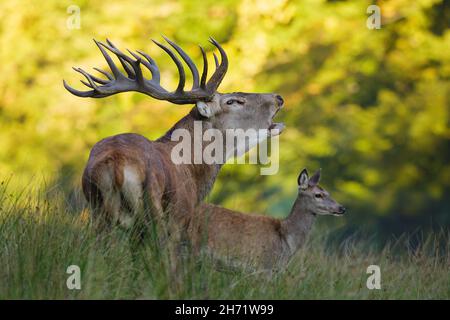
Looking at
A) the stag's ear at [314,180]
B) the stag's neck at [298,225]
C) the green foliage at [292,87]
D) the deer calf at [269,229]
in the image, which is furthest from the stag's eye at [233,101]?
the green foliage at [292,87]

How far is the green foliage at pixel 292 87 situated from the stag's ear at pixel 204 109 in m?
8.10

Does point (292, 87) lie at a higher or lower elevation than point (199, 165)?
higher

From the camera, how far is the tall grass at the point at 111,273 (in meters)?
5.71

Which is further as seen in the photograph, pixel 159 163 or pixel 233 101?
pixel 233 101

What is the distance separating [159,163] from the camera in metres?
6.65

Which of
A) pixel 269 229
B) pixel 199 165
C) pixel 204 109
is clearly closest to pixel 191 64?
pixel 204 109

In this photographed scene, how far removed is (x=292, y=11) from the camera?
17438 millimetres

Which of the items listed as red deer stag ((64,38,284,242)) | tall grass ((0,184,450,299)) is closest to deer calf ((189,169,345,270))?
red deer stag ((64,38,284,242))

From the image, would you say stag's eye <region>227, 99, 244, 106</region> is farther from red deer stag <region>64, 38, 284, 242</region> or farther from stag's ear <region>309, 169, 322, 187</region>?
stag's ear <region>309, 169, 322, 187</region>

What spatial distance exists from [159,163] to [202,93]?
53.6 inches

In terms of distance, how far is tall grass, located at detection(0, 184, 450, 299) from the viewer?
5711 mm

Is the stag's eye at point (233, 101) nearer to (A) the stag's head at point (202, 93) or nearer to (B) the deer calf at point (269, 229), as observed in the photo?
(A) the stag's head at point (202, 93)

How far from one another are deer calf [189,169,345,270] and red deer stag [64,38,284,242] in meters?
0.75

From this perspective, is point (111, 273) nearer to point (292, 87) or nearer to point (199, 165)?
point (199, 165)
